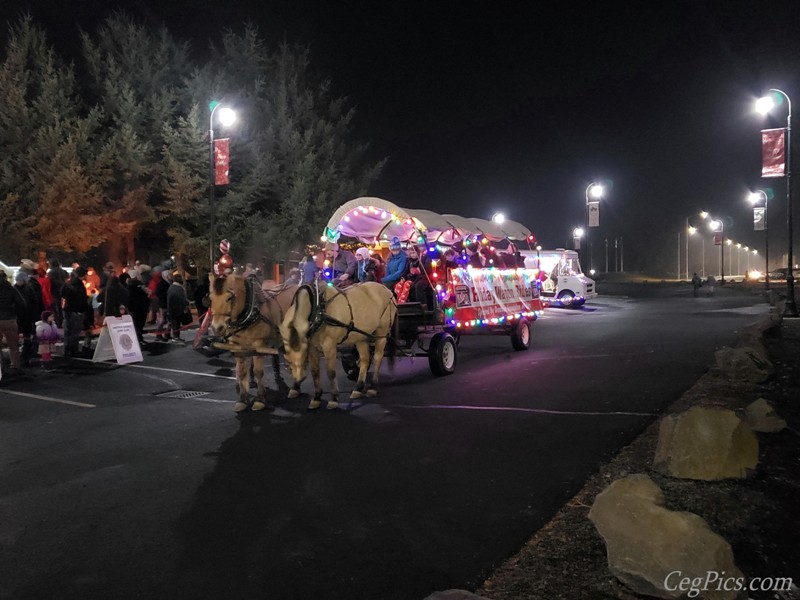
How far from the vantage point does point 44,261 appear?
981 inches

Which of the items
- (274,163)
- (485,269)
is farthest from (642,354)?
(274,163)

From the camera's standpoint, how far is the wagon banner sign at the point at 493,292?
1189 centimetres

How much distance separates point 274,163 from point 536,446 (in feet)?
85.2

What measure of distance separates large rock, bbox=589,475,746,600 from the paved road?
2.82 feet

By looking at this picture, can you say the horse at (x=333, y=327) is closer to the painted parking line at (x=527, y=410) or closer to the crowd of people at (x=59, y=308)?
the painted parking line at (x=527, y=410)

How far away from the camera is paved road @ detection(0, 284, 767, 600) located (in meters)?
4.07

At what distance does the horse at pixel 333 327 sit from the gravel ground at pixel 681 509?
4.05 metres

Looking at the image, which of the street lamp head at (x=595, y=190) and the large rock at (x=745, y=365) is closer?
the large rock at (x=745, y=365)

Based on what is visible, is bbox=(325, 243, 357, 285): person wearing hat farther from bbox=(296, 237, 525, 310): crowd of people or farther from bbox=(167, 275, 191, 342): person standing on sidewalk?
bbox=(167, 275, 191, 342): person standing on sidewalk

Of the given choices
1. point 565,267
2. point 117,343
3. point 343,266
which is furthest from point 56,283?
point 565,267

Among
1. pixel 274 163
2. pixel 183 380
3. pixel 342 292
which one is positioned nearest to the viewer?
pixel 342 292

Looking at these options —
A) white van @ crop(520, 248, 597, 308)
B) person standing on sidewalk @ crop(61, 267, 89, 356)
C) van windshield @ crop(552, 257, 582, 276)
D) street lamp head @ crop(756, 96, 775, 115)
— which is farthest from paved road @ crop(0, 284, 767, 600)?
van windshield @ crop(552, 257, 582, 276)

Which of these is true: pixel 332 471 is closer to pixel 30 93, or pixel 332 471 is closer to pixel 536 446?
pixel 536 446

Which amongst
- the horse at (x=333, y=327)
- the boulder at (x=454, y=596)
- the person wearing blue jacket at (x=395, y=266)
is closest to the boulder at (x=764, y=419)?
the boulder at (x=454, y=596)
